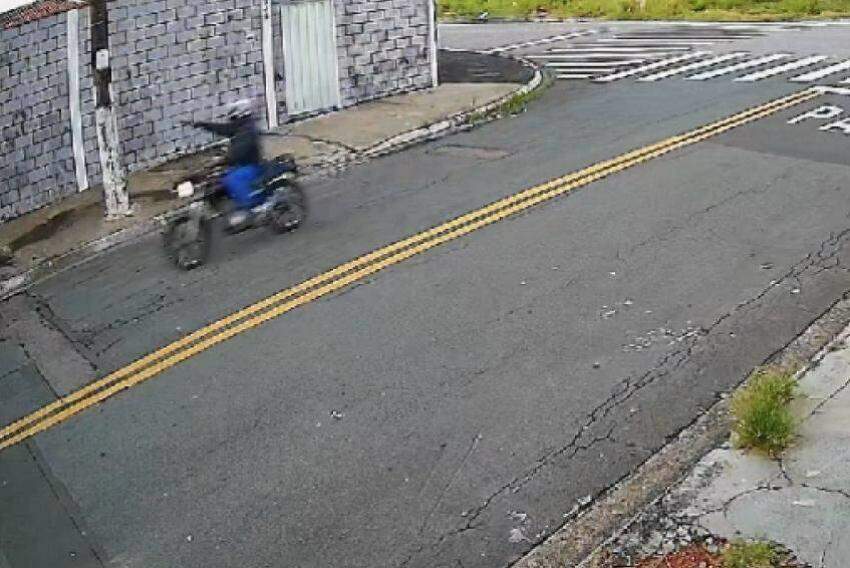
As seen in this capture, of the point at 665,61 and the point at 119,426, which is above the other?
the point at 665,61

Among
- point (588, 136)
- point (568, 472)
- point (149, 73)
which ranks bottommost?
point (568, 472)

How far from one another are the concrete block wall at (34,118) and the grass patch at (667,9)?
78.3 ft

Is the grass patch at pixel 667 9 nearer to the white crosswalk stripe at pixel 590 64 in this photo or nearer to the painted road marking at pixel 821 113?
the white crosswalk stripe at pixel 590 64

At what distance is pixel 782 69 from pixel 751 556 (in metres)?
17.1

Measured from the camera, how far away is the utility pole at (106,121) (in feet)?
42.3

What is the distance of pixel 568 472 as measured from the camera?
731cm

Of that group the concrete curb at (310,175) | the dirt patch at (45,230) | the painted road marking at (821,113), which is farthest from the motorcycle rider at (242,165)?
the painted road marking at (821,113)

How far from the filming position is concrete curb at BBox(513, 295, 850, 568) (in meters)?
6.41

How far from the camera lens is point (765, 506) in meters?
6.54

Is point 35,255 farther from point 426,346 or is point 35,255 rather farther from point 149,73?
point 426,346

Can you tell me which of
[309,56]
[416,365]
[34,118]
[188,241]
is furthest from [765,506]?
[309,56]

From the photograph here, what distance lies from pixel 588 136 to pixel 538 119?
1.94 metres

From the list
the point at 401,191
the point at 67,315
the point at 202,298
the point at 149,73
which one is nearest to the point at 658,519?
the point at 202,298

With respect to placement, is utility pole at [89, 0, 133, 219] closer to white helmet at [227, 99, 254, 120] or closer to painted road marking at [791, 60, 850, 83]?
white helmet at [227, 99, 254, 120]
